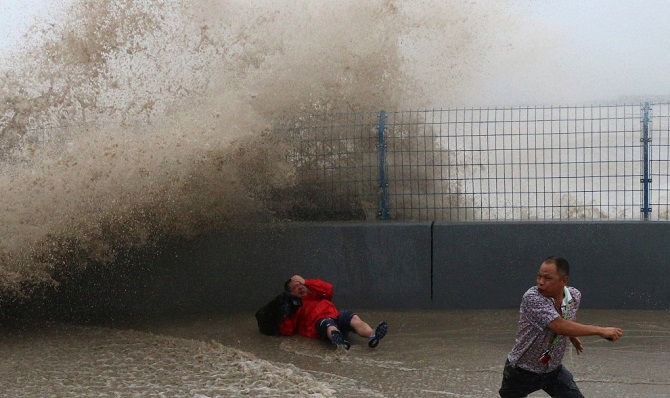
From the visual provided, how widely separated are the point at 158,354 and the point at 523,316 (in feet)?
11.1

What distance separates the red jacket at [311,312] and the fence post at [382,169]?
156cm

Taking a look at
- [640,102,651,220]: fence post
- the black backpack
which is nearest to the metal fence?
[640,102,651,220]: fence post

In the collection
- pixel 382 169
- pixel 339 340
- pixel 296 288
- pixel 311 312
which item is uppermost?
pixel 382 169

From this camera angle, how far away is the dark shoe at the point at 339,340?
24.0 feet

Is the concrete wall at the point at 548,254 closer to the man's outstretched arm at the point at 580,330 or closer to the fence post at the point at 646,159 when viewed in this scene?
the fence post at the point at 646,159

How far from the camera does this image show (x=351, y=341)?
7.71 m

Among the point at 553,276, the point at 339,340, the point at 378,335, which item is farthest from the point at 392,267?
the point at 553,276

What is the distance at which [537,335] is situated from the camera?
15.4 feet

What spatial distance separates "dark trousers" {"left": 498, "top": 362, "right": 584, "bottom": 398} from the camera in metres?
4.76

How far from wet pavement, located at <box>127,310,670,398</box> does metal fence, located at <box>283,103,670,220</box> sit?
1.17 m

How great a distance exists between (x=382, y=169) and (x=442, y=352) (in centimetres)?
270

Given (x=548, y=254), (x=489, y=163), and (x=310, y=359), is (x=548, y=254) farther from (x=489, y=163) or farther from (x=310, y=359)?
(x=310, y=359)

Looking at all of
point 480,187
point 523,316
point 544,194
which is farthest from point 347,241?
point 523,316

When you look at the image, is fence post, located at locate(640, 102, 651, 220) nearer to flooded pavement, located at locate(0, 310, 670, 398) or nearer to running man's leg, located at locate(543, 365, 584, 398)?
flooded pavement, located at locate(0, 310, 670, 398)
